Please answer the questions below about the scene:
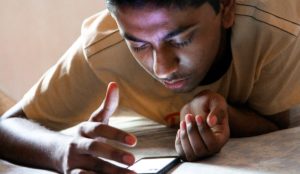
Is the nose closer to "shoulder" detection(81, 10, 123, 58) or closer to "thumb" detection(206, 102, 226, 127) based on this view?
"thumb" detection(206, 102, 226, 127)

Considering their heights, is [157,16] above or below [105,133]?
above

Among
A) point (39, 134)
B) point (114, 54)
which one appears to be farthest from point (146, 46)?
point (39, 134)

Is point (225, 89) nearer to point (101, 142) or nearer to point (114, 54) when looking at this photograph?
point (114, 54)

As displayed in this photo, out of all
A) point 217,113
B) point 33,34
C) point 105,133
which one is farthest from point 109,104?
point 33,34

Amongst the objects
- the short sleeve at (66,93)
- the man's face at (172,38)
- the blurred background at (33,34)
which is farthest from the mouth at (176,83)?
the blurred background at (33,34)

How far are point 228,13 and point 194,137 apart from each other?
268 mm

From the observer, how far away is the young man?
834 millimetres

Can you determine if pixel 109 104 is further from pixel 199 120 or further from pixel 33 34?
pixel 33 34

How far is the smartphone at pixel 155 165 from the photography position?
0.82 metres

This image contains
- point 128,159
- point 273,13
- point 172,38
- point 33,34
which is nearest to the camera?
point 128,159

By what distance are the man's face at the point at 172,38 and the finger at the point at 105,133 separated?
13cm

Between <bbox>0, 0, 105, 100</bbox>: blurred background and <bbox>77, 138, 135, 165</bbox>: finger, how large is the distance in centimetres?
108

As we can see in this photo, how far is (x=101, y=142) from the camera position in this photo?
776 mm

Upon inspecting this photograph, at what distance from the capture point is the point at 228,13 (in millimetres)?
971
